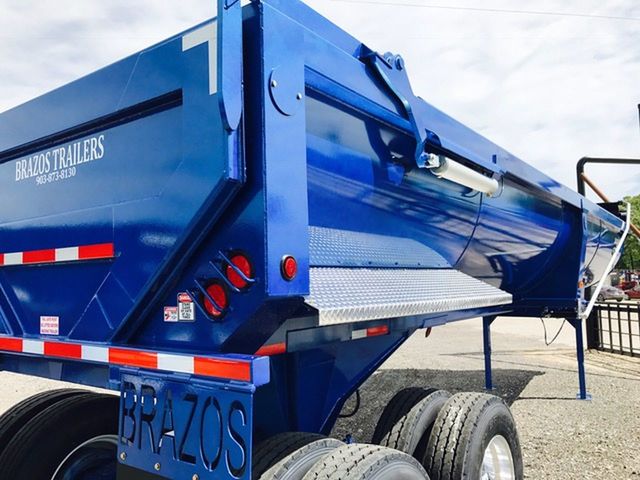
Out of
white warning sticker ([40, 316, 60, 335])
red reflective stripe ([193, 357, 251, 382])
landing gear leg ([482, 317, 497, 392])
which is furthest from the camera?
landing gear leg ([482, 317, 497, 392])

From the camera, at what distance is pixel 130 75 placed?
2217 millimetres

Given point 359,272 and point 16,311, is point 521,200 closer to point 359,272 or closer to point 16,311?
point 359,272

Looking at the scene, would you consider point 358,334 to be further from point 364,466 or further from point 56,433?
point 56,433

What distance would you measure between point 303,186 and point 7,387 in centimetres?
675

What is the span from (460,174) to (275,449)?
188cm

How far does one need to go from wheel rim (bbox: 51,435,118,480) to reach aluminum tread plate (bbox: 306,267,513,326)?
145 centimetres

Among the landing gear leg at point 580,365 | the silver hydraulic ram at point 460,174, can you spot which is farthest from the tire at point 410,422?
the landing gear leg at point 580,365

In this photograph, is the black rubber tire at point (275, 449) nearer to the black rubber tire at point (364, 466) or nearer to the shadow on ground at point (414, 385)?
the black rubber tire at point (364, 466)

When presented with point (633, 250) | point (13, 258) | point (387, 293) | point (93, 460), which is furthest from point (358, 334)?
point (633, 250)

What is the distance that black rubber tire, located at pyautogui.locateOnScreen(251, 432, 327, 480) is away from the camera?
1.91 metres

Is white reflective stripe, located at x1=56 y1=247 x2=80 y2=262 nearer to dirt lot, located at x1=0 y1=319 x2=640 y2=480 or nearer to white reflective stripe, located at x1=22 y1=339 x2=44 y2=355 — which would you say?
white reflective stripe, located at x1=22 y1=339 x2=44 y2=355

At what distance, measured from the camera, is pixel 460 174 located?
125 inches

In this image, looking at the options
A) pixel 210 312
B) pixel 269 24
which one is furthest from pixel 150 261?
pixel 269 24

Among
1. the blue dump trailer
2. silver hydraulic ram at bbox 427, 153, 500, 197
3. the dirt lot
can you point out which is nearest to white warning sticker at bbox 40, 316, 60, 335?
the blue dump trailer
